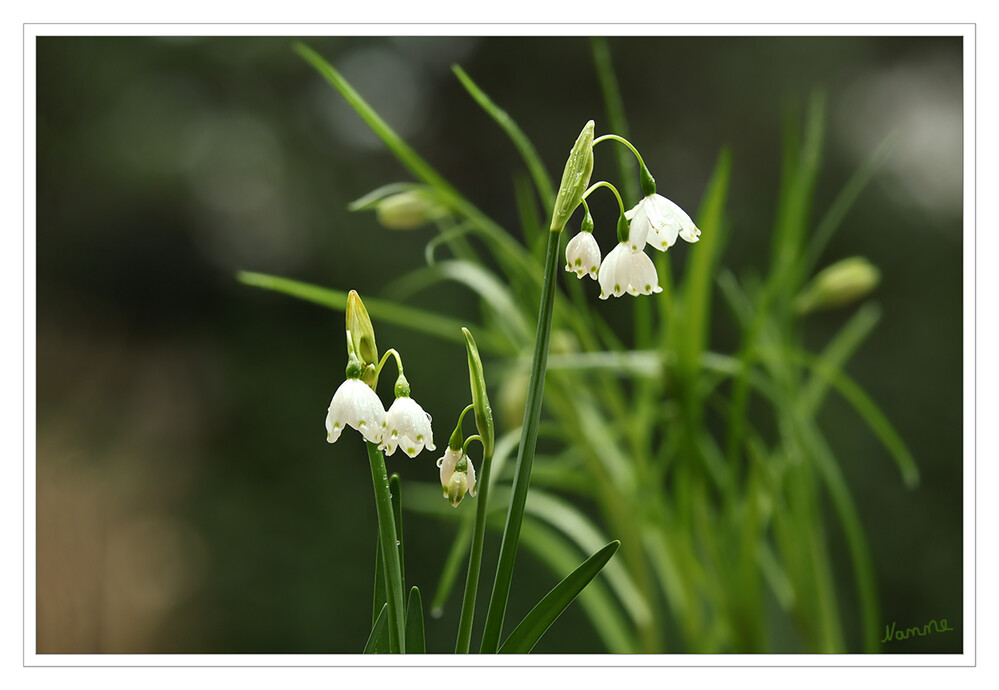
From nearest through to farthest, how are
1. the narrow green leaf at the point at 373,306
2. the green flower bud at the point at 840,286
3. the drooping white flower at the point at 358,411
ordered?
the drooping white flower at the point at 358,411 < the narrow green leaf at the point at 373,306 < the green flower bud at the point at 840,286

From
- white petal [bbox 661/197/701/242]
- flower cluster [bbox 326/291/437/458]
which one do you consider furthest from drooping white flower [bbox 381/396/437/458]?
white petal [bbox 661/197/701/242]

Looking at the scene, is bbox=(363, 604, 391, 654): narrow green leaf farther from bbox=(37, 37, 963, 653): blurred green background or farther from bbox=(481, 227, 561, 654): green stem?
bbox=(37, 37, 963, 653): blurred green background

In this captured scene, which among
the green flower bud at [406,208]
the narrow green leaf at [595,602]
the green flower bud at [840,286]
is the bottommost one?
the narrow green leaf at [595,602]

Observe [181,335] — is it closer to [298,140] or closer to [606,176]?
[298,140]

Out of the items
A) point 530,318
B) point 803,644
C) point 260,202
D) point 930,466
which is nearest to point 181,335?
point 260,202

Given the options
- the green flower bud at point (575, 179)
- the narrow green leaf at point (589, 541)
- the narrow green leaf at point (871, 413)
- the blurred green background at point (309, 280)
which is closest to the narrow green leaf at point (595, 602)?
the narrow green leaf at point (589, 541)

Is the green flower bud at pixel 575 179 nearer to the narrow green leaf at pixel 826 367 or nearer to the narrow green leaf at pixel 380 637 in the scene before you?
the narrow green leaf at pixel 380 637
